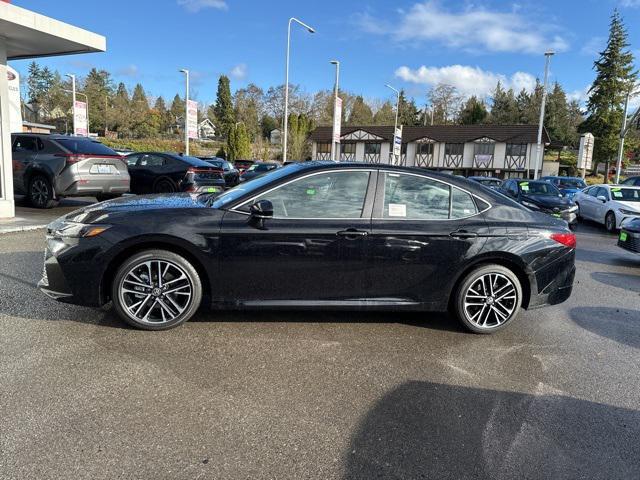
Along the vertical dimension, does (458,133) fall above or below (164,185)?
above

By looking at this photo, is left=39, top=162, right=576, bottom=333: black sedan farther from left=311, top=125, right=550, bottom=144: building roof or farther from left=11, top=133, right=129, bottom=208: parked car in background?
left=311, top=125, right=550, bottom=144: building roof

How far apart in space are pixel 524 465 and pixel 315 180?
2750mm

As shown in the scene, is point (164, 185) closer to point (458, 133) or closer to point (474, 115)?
point (458, 133)

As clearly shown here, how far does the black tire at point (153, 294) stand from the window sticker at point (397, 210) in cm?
184

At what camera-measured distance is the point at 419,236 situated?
4344 mm

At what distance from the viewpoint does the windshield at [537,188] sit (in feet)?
53.0

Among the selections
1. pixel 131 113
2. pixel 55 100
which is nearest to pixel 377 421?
pixel 131 113

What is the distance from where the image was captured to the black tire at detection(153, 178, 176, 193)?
13.5 m

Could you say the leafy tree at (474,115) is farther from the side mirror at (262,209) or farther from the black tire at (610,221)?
the side mirror at (262,209)

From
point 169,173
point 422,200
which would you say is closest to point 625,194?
point 422,200

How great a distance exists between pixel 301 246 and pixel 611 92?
58164 millimetres

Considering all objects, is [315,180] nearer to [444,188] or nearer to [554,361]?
[444,188]

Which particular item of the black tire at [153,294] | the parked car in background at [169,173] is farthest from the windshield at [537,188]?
the black tire at [153,294]

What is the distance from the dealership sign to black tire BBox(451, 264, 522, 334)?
17.6 m
